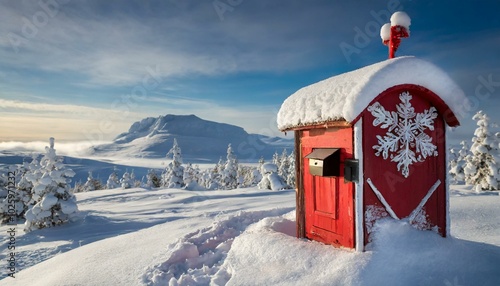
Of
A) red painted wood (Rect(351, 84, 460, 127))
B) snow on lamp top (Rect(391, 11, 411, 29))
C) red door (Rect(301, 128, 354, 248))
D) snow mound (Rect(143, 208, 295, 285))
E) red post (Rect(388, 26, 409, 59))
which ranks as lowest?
snow mound (Rect(143, 208, 295, 285))

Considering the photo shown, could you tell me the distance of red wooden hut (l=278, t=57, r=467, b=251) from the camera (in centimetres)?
427

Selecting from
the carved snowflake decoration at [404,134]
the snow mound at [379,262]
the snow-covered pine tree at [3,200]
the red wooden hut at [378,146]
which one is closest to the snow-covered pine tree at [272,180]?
the snow-covered pine tree at [3,200]

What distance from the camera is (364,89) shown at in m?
4.06

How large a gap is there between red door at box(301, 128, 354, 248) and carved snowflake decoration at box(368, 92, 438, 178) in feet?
1.74

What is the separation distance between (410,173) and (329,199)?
134 centimetres

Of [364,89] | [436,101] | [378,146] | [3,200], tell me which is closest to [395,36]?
[436,101]

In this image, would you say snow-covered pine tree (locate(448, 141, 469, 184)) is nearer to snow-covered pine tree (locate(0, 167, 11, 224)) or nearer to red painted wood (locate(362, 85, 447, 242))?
red painted wood (locate(362, 85, 447, 242))

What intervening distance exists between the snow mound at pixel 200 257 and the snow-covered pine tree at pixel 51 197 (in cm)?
1136

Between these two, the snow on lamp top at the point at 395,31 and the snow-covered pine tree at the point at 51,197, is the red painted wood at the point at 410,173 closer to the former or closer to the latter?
the snow on lamp top at the point at 395,31

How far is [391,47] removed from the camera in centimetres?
510

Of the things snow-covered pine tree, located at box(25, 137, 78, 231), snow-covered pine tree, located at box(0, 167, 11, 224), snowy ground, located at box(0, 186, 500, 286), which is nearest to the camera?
snowy ground, located at box(0, 186, 500, 286)

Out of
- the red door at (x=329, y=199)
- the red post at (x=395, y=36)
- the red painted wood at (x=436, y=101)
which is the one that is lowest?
the red door at (x=329, y=199)

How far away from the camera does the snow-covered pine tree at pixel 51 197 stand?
46.5ft

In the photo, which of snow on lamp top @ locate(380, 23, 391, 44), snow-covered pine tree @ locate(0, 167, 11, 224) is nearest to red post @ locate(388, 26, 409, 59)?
snow on lamp top @ locate(380, 23, 391, 44)
